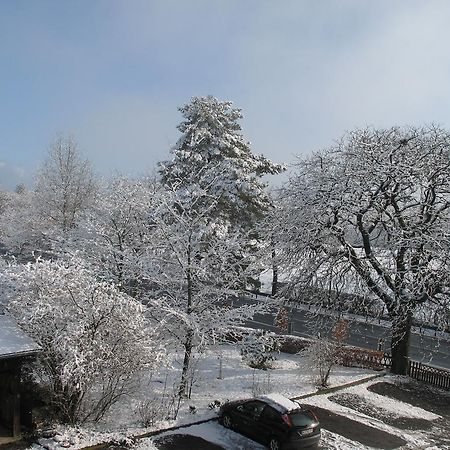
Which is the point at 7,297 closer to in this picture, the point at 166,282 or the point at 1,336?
the point at 1,336

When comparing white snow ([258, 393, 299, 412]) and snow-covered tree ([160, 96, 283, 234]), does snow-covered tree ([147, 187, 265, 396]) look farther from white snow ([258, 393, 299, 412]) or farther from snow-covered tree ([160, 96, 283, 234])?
A: snow-covered tree ([160, 96, 283, 234])

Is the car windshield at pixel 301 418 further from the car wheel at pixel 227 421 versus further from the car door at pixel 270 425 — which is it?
the car wheel at pixel 227 421

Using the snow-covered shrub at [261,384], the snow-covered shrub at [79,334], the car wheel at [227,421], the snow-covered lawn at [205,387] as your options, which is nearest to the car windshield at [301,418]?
the car wheel at [227,421]

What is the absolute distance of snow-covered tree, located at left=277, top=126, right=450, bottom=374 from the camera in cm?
1859

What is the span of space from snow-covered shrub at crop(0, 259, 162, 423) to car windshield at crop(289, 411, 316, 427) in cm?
390

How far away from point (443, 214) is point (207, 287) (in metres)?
10.1

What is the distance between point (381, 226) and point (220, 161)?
1180 centimetres

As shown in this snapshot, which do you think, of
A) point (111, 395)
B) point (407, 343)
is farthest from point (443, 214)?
point (111, 395)

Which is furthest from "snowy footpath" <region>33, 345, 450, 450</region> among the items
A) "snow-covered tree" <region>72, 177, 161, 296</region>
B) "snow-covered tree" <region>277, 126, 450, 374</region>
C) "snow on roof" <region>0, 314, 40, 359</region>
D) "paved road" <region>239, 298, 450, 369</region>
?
"snow-covered tree" <region>72, 177, 161, 296</region>

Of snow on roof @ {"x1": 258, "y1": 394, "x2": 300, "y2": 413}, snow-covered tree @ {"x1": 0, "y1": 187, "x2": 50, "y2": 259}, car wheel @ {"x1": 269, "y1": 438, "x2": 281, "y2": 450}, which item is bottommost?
car wheel @ {"x1": 269, "y1": 438, "x2": 281, "y2": 450}

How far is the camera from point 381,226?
67.6ft

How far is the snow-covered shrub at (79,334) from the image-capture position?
1182cm

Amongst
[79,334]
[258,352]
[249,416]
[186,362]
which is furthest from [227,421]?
[258,352]

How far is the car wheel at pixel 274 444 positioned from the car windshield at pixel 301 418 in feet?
2.06
